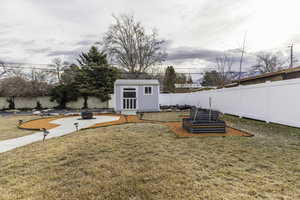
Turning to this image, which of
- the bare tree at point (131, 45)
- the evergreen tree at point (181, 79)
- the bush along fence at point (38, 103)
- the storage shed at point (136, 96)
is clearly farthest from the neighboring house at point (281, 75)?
the evergreen tree at point (181, 79)

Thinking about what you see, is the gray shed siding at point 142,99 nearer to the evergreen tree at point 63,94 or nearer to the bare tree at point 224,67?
the evergreen tree at point 63,94

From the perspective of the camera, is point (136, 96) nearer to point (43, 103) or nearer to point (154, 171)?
point (154, 171)

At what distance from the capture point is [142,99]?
13539mm

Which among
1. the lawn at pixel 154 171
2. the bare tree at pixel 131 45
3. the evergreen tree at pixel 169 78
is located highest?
the bare tree at pixel 131 45

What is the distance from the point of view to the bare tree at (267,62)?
76.6ft

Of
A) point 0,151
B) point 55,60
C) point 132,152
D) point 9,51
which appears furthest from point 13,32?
point 132,152

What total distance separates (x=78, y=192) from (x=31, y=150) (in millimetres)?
2790

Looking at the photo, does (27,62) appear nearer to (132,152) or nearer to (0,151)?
(0,151)

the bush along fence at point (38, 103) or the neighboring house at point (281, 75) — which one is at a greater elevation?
the neighboring house at point (281, 75)

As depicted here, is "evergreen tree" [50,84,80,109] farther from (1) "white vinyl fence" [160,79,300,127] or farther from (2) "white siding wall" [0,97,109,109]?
(1) "white vinyl fence" [160,79,300,127]

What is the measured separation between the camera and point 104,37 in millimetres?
21844

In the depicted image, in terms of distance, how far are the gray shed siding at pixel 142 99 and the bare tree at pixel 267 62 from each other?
62.0 ft

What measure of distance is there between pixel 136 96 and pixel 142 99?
0.60m

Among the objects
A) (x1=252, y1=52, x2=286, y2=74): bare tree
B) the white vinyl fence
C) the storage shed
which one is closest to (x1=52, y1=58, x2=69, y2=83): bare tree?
the storage shed
